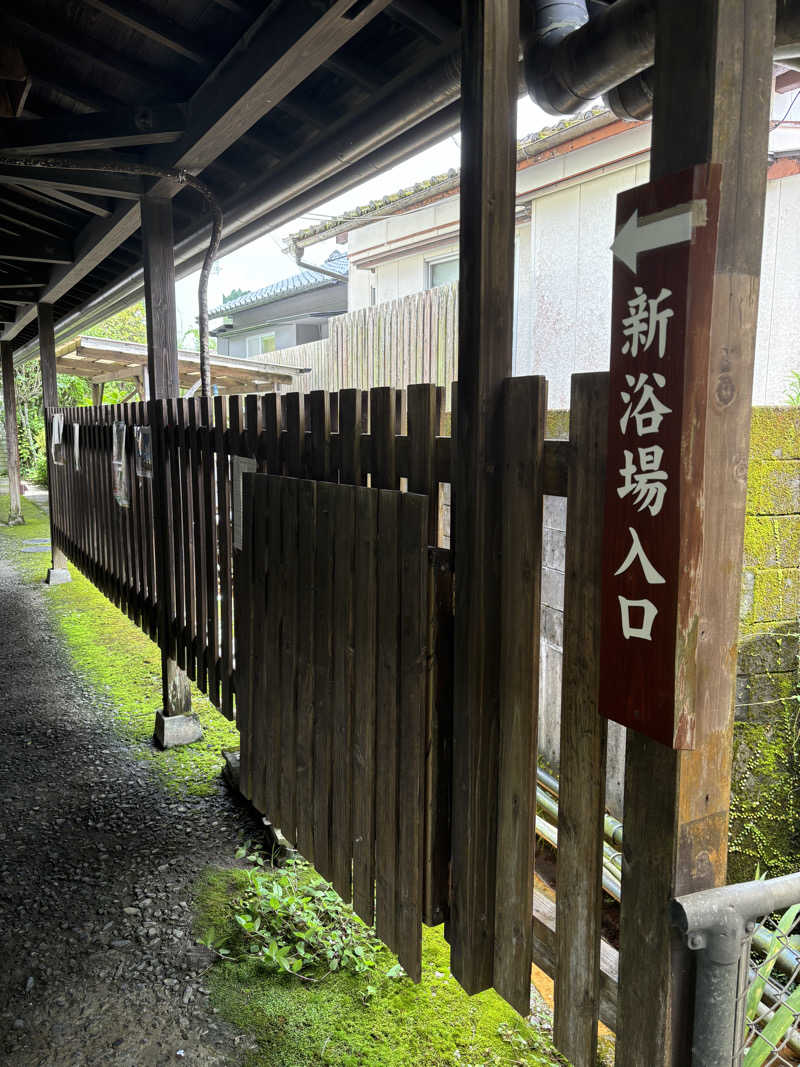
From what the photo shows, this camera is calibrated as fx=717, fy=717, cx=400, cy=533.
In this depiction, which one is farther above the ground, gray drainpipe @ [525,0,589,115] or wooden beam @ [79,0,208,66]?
wooden beam @ [79,0,208,66]

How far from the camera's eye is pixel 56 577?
9258 mm

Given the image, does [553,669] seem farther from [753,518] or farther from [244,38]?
[244,38]

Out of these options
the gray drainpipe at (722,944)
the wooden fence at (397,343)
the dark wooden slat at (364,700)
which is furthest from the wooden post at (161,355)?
the gray drainpipe at (722,944)

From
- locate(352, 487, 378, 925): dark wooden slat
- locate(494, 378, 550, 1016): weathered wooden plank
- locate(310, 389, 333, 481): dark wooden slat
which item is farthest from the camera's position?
locate(310, 389, 333, 481): dark wooden slat

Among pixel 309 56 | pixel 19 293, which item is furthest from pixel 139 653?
pixel 309 56

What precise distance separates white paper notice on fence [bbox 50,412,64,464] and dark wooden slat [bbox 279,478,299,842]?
21.0 ft

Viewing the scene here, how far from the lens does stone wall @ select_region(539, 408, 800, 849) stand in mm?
3342

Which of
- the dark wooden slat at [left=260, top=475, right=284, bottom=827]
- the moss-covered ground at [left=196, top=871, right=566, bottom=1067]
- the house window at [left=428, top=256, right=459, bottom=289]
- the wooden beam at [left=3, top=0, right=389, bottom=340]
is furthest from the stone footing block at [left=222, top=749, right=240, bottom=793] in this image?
the house window at [left=428, top=256, right=459, bottom=289]

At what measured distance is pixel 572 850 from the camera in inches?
62.5

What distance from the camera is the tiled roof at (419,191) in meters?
6.21

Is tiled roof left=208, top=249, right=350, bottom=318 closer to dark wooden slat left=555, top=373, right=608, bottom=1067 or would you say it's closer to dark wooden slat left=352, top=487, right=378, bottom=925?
dark wooden slat left=352, top=487, right=378, bottom=925

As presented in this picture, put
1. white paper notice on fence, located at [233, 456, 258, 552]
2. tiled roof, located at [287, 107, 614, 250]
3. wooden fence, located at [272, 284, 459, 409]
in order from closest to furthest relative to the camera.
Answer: white paper notice on fence, located at [233, 456, 258, 552]
tiled roof, located at [287, 107, 614, 250]
wooden fence, located at [272, 284, 459, 409]

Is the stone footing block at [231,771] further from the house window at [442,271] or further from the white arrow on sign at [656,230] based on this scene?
the house window at [442,271]

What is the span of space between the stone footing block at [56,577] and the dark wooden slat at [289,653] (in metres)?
7.49
